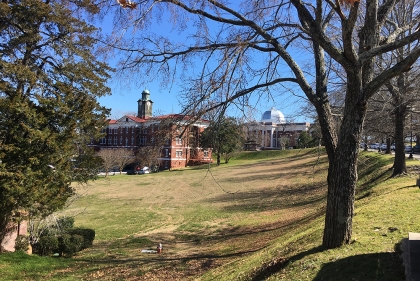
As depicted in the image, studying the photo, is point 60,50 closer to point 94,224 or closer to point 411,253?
point 94,224

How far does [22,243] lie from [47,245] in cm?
102

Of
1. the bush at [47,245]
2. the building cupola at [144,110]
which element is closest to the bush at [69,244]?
the bush at [47,245]

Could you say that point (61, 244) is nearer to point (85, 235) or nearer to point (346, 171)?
point (85, 235)

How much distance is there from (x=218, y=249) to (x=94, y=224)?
11457mm

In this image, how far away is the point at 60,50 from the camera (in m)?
14.4

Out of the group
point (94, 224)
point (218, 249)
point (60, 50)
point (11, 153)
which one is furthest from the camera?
point (94, 224)

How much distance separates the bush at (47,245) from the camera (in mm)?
15094

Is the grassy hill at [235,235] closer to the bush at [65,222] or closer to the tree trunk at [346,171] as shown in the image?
the tree trunk at [346,171]

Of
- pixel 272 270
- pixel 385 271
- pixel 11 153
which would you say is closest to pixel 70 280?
pixel 11 153

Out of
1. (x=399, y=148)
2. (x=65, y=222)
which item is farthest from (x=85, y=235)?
(x=399, y=148)

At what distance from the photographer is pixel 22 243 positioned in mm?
14562

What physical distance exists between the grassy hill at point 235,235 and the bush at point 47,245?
1190 millimetres

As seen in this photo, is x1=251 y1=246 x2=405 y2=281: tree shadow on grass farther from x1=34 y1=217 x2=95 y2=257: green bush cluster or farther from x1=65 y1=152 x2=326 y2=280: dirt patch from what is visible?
x1=34 y1=217 x2=95 y2=257: green bush cluster

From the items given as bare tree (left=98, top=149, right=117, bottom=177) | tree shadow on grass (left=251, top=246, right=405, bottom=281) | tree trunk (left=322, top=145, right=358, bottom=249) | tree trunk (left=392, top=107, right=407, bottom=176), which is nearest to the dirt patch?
tree trunk (left=322, top=145, right=358, bottom=249)
